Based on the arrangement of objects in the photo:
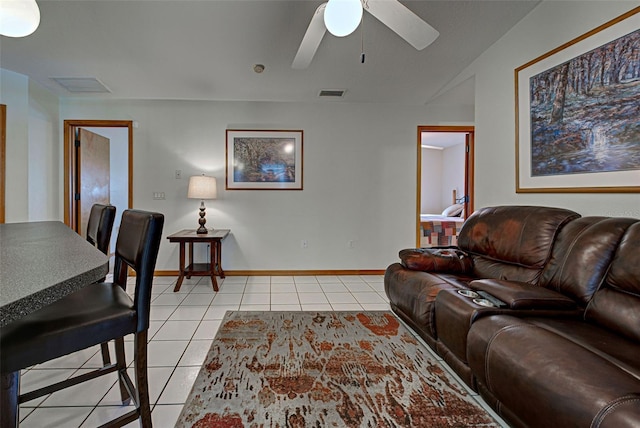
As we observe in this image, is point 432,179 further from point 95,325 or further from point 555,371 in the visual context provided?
point 95,325

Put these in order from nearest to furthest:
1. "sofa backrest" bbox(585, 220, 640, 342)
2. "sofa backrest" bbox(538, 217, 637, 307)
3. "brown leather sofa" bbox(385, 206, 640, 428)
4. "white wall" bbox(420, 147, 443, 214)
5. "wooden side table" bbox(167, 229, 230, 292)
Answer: "brown leather sofa" bbox(385, 206, 640, 428) < "sofa backrest" bbox(585, 220, 640, 342) < "sofa backrest" bbox(538, 217, 637, 307) < "wooden side table" bbox(167, 229, 230, 292) < "white wall" bbox(420, 147, 443, 214)

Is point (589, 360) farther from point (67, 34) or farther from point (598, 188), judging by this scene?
point (67, 34)

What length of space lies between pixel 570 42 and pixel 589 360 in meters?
2.07

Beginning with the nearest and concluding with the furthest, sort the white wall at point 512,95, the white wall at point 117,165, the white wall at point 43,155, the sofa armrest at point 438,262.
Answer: the white wall at point 512,95 → the sofa armrest at point 438,262 → the white wall at point 43,155 → the white wall at point 117,165

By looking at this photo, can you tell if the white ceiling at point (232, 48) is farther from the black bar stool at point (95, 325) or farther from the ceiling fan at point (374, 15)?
the black bar stool at point (95, 325)

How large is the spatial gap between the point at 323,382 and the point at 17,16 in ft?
8.06

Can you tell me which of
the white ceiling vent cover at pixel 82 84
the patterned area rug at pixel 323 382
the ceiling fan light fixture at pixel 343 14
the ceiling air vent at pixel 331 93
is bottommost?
the patterned area rug at pixel 323 382

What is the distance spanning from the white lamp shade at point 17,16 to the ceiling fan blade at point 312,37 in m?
1.41

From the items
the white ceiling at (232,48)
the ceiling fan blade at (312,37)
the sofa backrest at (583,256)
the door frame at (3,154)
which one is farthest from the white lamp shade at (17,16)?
the sofa backrest at (583,256)

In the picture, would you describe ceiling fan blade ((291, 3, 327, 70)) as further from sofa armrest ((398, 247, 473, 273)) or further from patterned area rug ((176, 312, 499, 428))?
patterned area rug ((176, 312, 499, 428))

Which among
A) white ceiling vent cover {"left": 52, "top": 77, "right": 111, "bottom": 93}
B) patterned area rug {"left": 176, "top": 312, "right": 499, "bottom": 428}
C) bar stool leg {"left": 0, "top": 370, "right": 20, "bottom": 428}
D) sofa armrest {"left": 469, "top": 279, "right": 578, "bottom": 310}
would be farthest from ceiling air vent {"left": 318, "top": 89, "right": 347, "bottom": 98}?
bar stool leg {"left": 0, "top": 370, "right": 20, "bottom": 428}

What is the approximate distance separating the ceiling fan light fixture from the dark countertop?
57.3 inches

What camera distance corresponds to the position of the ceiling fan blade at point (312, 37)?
5.85 ft

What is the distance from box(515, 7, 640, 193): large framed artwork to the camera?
173cm
